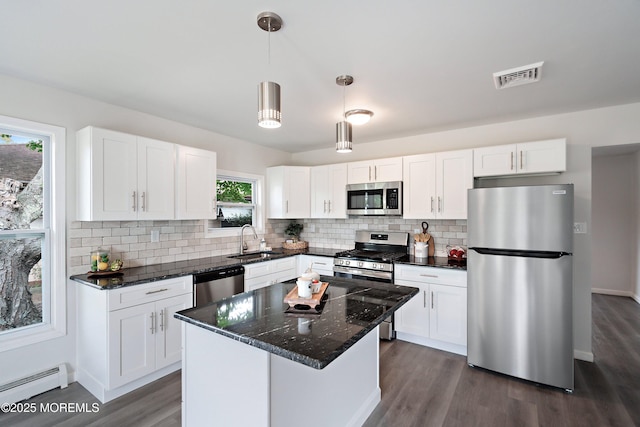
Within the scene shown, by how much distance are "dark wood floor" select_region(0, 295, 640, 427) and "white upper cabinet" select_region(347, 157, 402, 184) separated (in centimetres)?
209

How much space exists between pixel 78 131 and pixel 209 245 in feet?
5.73

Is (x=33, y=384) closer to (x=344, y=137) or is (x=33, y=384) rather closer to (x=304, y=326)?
(x=304, y=326)

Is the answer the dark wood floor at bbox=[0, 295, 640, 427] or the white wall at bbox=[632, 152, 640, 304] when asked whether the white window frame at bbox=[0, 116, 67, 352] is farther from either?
the white wall at bbox=[632, 152, 640, 304]

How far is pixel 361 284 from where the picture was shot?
2336 mm

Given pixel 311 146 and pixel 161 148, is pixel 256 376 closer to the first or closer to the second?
pixel 161 148

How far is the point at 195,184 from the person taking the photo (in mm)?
3285

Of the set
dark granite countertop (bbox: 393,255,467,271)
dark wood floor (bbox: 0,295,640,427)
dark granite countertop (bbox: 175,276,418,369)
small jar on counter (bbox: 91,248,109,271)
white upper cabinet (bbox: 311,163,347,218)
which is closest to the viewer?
dark granite countertop (bbox: 175,276,418,369)


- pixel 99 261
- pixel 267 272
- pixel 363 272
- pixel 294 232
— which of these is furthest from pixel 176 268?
pixel 294 232

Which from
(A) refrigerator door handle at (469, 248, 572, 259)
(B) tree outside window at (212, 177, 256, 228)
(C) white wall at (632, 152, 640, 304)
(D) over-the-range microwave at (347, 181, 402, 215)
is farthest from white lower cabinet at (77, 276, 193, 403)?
(C) white wall at (632, 152, 640, 304)

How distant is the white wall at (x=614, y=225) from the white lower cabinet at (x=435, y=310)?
152 inches

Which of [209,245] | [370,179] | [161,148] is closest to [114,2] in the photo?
[161,148]

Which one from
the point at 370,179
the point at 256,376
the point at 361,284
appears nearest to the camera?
the point at 256,376

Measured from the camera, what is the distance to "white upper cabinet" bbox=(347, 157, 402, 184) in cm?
381

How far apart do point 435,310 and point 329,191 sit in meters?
2.08
